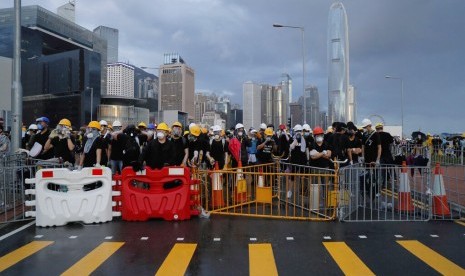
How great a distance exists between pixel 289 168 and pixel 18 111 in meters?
8.50

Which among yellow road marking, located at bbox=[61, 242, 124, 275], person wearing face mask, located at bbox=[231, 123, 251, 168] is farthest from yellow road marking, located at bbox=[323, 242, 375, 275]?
person wearing face mask, located at bbox=[231, 123, 251, 168]

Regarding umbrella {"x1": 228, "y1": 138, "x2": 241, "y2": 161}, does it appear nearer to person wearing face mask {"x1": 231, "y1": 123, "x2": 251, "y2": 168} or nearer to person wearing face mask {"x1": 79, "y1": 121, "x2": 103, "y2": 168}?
person wearing face mask {"x1": 231, "y1": 123, "x2": 251, "y2": 168}

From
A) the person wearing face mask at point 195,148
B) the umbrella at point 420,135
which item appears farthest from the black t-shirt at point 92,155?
the umbrella at point 420,135

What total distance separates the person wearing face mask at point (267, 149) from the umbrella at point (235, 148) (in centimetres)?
89

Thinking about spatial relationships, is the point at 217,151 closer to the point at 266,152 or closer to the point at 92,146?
the point at 266,152

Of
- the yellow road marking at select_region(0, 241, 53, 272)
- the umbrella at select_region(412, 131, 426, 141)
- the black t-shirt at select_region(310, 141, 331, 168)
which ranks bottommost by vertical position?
the yellow road marking at select_region(0, 241, 53, 272)

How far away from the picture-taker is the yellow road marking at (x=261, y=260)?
5.65 meters

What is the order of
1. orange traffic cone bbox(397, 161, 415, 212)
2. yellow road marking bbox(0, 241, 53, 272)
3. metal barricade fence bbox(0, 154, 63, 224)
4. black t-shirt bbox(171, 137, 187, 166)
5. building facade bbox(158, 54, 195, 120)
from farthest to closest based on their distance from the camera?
building facade bbox(158, 54, 195, 120)
black t-shirt bbox(171, 137, 187, 166)
orange traffic cone bbox(397, 161, 415, 212)
metal barricade fence bbox(0, 154, 63, 224)
yellow road marking bbox(0, 241, 53, 272)

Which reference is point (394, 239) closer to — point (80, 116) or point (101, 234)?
point (101, 234)

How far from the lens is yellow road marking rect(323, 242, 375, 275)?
568cm

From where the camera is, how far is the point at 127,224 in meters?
8.76

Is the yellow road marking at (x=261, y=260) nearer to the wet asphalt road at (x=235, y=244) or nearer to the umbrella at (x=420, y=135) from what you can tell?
the wet asphalt road at (x=235, y=244)

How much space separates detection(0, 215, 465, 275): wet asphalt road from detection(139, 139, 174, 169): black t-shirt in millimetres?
1479

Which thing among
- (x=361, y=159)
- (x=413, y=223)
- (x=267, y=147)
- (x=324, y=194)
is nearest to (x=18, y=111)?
(x=267, y=147)
